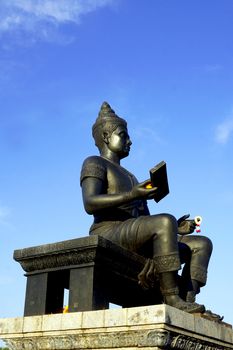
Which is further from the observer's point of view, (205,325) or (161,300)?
(161,300)

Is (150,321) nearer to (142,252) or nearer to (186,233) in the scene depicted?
(142,252)

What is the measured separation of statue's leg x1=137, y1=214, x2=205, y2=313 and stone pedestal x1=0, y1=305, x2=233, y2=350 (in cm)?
51

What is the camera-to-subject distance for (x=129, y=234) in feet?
24.0

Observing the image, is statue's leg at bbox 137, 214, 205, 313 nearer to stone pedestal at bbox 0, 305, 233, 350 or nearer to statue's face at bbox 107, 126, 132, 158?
stone pedestal at bbox 0, 305, 233, 350

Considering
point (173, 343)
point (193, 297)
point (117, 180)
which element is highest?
point (117, 180)

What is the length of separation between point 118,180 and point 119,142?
0.87m

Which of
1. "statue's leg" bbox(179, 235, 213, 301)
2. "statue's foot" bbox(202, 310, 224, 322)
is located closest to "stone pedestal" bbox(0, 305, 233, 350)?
"statue's foot" bbox(202, 310, 224, 322)

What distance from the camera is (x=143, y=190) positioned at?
7328 mm

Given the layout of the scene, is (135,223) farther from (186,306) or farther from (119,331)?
(119,331)

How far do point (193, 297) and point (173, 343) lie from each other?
5.38 feet

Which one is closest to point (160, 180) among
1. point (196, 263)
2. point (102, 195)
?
point (102, 195)

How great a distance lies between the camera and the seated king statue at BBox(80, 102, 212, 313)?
691cm

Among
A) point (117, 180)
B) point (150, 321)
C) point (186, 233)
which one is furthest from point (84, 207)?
point (150, 321)

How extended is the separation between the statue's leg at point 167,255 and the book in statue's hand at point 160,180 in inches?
21.4
